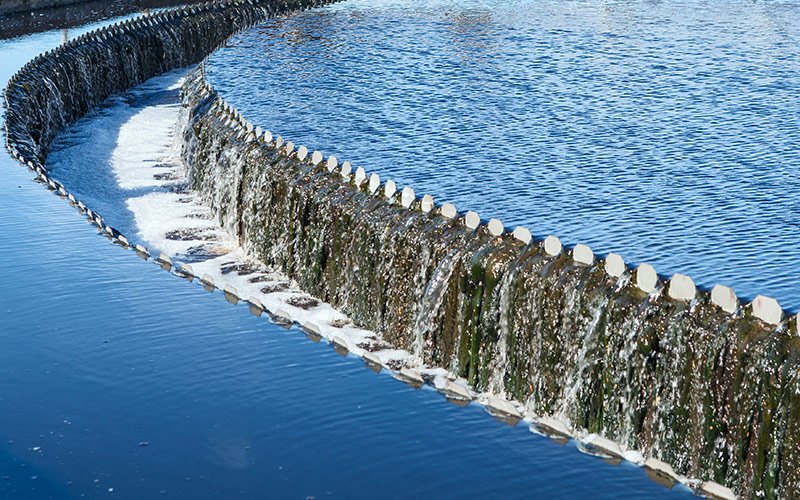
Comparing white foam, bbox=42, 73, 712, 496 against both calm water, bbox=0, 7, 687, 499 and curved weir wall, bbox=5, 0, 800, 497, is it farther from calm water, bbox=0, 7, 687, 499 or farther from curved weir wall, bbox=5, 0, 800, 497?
calm water, bbox=0, 7, 687, 499

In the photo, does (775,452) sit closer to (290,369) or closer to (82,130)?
(290,369)

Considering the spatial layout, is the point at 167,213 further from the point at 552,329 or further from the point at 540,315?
the point at 552,329

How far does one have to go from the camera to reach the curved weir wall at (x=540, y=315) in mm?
13875

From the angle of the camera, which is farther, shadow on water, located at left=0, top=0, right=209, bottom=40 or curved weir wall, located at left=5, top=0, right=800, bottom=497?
shadow on water, located at left=0, top=0, right=209, bottom=40

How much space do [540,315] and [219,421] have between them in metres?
5.52

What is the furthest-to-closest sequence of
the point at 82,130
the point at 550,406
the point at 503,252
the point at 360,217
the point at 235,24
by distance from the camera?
the point at 235,24 < the point at 82,130 < the point at 360,217 < the point at 503,252 < the point at 550,406

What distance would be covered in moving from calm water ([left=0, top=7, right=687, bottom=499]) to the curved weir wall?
1.88 m

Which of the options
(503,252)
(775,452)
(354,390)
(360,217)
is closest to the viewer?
(775,452)

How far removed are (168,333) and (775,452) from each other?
27.7 feet

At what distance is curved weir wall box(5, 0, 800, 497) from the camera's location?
1388 centimetres

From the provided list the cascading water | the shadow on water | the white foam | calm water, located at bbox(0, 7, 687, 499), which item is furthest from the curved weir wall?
the shadow on water

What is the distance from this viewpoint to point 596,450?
1372 centimetres

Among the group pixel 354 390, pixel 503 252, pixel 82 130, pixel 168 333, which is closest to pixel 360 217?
pixel 503 252

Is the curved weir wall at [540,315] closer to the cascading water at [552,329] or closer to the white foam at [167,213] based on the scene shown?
the cascading water at [552,329]
